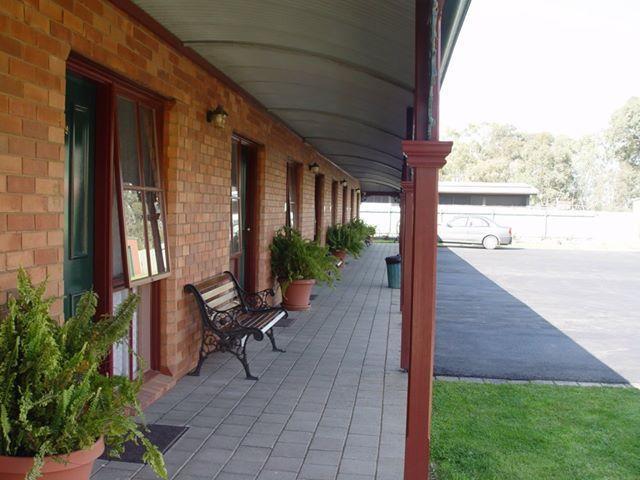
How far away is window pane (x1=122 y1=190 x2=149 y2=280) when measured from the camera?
14.6ft

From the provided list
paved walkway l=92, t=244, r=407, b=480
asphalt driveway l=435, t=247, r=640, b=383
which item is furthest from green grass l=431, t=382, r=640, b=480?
asphalt driveway l=435, t=247, r=640, b=383

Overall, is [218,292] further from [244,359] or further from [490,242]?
[490,242]

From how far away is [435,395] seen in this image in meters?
5.23

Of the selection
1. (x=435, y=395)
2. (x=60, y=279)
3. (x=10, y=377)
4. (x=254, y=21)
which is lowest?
(x=435, y=395)

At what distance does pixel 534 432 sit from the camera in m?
4.38

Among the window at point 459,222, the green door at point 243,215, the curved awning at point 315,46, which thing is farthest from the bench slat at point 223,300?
the window at point 459,222

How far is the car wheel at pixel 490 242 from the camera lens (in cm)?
2584

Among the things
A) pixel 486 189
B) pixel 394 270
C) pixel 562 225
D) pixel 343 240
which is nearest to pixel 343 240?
pixel 343 240

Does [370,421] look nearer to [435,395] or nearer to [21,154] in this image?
[435,395]

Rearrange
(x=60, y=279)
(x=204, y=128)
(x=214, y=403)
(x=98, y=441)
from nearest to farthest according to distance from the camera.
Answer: (x=98, y=441)
(x=60, y=279)
(x=214, y=403)
(x=204, y=128)

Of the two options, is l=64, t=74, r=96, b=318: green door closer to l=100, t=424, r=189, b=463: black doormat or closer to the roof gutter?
l=100, t=424, r=189, b=463: black doormat

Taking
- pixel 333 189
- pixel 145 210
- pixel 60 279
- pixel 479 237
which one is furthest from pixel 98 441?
pixel 479 237

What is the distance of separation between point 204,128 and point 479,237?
2179cm

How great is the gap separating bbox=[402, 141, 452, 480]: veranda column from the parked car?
23.7 meters
